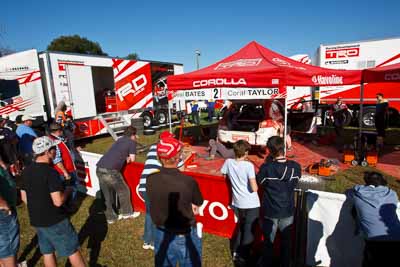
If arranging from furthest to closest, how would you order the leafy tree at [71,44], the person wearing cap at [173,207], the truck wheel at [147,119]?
the leafy tree at [71,44]
the truck wheel at [147,119]
the person wearing cap at [173,207]

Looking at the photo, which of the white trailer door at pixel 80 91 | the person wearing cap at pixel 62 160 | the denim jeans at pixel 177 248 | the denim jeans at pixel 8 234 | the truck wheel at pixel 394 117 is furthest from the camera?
the truck wheel at pixel 394 117

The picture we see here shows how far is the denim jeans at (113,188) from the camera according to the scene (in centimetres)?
408

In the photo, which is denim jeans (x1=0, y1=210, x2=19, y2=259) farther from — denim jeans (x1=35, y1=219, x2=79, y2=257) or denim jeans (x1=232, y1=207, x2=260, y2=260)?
denim jeans (x1=232, y1=207, x2=260, y2=260)

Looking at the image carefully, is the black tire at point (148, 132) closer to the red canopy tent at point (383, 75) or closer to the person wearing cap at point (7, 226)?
the red canopy tent at point (383, 75)

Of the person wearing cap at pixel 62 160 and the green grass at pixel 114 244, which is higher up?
the person wearing cap at pixel 62 160

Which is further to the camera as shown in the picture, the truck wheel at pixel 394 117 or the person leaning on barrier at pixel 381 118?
the truck wheel at pixel 394 117

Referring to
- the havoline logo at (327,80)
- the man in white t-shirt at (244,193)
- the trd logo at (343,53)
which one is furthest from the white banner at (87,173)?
the trd logo at (343,53)

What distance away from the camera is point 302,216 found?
3.14 m

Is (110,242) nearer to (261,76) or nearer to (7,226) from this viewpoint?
(7,226)

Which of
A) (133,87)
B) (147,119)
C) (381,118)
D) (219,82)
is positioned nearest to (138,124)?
(147,119)

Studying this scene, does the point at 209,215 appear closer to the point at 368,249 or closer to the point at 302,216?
the point at 302,216

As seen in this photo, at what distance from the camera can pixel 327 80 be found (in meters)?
6.28

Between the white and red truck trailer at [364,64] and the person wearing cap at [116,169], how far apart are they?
394 inches

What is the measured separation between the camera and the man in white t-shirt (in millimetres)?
2969
